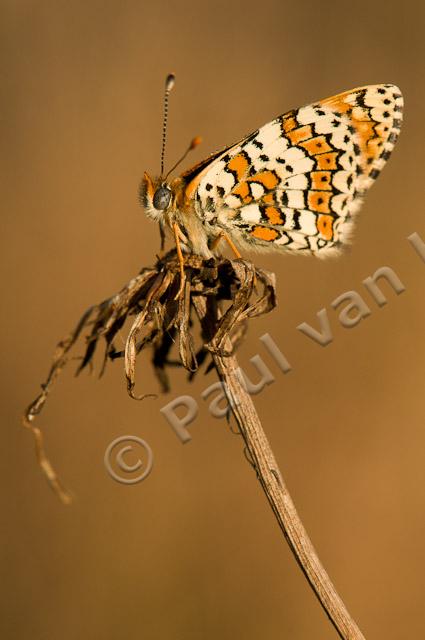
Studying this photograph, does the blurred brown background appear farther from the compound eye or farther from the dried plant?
the dried plant

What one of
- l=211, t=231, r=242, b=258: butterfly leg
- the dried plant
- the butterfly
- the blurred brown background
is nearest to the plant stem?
the dried plant

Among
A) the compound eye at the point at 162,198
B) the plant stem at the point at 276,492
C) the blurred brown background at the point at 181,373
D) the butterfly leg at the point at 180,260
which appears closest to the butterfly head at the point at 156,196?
the compound eye at the point at 162,198

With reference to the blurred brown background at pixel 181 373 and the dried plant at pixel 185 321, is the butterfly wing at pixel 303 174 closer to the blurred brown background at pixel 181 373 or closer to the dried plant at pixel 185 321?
the dried plant at pixel 185 321

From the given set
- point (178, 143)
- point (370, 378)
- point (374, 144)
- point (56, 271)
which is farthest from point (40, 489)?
point (374, 144)

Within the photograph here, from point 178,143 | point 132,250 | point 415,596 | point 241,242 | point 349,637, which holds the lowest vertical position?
point 415,596

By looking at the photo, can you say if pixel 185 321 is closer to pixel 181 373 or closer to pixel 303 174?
pixel 303 174

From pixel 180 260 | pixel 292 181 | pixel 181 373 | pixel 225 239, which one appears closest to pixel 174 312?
pixel 180 260

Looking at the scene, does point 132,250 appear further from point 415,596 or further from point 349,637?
point 349,637
